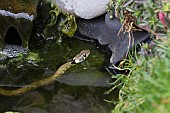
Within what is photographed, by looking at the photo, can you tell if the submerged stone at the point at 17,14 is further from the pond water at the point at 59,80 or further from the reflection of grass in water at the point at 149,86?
the reflection of grass in water at the point at 149,86

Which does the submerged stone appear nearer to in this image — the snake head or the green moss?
the green moss

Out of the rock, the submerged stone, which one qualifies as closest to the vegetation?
the rock

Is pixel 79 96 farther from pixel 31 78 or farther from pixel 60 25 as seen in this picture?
pixel 60 25

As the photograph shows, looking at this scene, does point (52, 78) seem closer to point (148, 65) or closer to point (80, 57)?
point (80, 57)

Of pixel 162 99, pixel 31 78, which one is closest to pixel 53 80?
pixel 31 78

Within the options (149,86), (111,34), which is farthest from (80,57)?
(149,86)

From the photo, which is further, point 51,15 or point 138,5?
point 51,15
